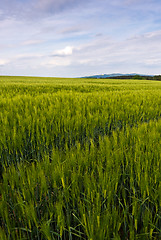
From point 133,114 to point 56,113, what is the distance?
1.24 meters

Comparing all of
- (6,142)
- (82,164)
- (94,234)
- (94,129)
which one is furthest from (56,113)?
(94,234)

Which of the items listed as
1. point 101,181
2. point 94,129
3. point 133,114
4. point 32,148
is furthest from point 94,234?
point 133,114

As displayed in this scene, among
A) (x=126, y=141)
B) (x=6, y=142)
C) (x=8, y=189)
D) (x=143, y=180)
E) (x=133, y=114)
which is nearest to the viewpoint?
(x=143, y=180)

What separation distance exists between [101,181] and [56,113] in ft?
5.00

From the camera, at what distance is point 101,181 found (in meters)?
0.98

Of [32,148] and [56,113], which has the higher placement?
[56,113]

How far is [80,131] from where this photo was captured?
2188mm

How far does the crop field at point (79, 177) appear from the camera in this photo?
2.64 ft

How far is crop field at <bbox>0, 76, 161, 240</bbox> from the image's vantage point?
0.81 m

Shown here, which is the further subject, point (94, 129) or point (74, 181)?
point (94, 129)

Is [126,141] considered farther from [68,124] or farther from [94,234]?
[94,234]

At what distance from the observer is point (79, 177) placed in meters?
1.11

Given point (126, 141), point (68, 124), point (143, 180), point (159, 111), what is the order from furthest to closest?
point (159, 111) → point (68, 124) → point (126, 141) → point (143, 180)

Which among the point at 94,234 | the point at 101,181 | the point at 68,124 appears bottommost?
the point at 94,234
